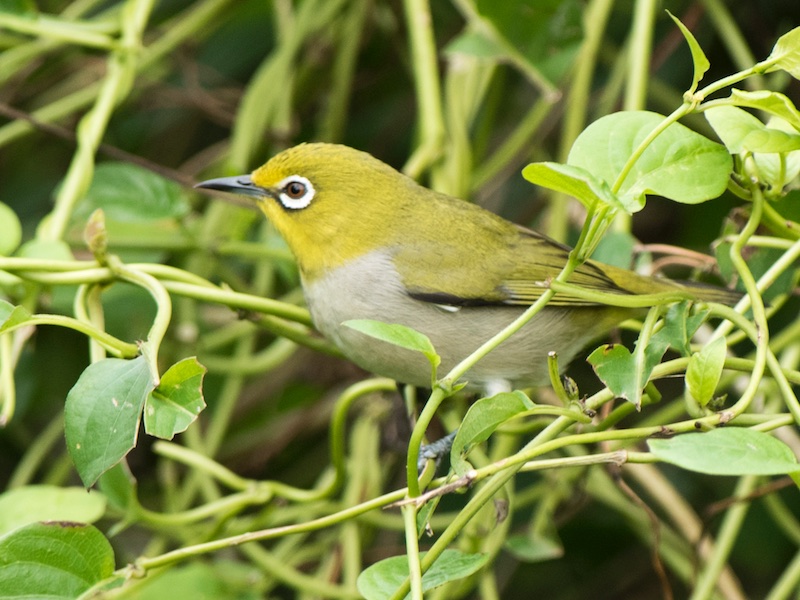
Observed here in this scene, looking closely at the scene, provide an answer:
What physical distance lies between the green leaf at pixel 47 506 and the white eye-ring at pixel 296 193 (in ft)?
3.12

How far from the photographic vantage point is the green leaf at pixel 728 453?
1.25 meters

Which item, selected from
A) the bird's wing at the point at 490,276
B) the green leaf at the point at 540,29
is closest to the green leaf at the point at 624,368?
the bird's wing at the point at 490,276

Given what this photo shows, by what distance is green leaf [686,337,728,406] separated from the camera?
1479 mm

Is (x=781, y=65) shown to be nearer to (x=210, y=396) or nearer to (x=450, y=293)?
(x=450, y=293)

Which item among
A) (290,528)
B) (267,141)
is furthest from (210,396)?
(290,528)

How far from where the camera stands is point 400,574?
1560 millimetres

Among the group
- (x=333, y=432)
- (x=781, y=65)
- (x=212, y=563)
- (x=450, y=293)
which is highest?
(x=781, y=65)

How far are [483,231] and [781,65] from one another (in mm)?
1324

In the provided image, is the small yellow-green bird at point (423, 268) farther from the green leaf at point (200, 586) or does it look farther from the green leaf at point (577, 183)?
the green leaf at point (577, 183)

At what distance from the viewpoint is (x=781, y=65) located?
1473mm

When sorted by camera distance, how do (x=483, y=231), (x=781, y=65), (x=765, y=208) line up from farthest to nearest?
(x=483, y=231) < (x=765, y=208) < (x=781, y=65)

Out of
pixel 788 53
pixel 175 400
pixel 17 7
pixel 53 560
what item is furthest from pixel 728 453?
pixel 17 7

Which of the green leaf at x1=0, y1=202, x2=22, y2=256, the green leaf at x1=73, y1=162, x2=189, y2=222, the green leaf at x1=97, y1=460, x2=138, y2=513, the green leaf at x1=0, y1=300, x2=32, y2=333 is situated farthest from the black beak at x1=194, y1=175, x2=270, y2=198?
the green leaf at x1=0, y1=300, x2=32, y2=333

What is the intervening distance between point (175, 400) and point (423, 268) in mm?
1151
